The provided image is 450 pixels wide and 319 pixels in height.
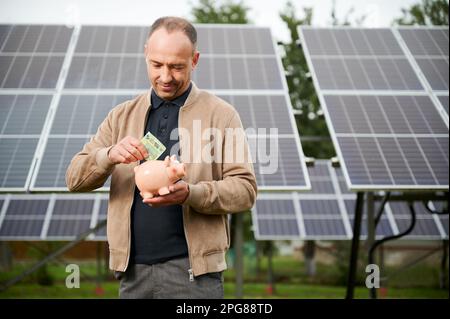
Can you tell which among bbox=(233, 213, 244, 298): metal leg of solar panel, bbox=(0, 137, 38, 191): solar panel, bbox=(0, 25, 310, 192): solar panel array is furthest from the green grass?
bbox=(0, 137, 38, 191): solar panel

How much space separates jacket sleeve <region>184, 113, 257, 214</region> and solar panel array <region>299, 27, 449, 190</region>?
3.08 m

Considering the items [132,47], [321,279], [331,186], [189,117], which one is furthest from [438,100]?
[321,279]

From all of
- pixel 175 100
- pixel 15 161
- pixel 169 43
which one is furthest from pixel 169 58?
pixel 15 161

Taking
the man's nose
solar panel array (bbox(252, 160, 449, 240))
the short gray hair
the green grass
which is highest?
A: the short gray hair

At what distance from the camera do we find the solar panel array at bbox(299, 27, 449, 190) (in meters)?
6.24

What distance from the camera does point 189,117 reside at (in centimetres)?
302

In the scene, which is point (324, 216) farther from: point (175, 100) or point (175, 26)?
point (175, 26)

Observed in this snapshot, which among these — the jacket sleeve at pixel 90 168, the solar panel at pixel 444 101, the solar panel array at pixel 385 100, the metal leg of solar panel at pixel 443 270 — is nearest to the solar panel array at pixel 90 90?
the solar panel array at pixel 385 100

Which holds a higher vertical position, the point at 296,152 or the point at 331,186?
the point at 296,152

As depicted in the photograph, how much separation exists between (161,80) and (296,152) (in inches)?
140

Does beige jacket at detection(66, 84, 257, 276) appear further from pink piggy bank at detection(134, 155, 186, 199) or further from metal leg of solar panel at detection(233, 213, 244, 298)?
metal leg of solar panel at detection(233, 213, 244, 298)

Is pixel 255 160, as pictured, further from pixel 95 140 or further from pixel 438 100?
pixel 95 140

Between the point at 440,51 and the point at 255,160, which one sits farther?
the point at 440,51

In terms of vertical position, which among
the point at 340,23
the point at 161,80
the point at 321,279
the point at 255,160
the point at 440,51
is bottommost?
the point at 321,279
